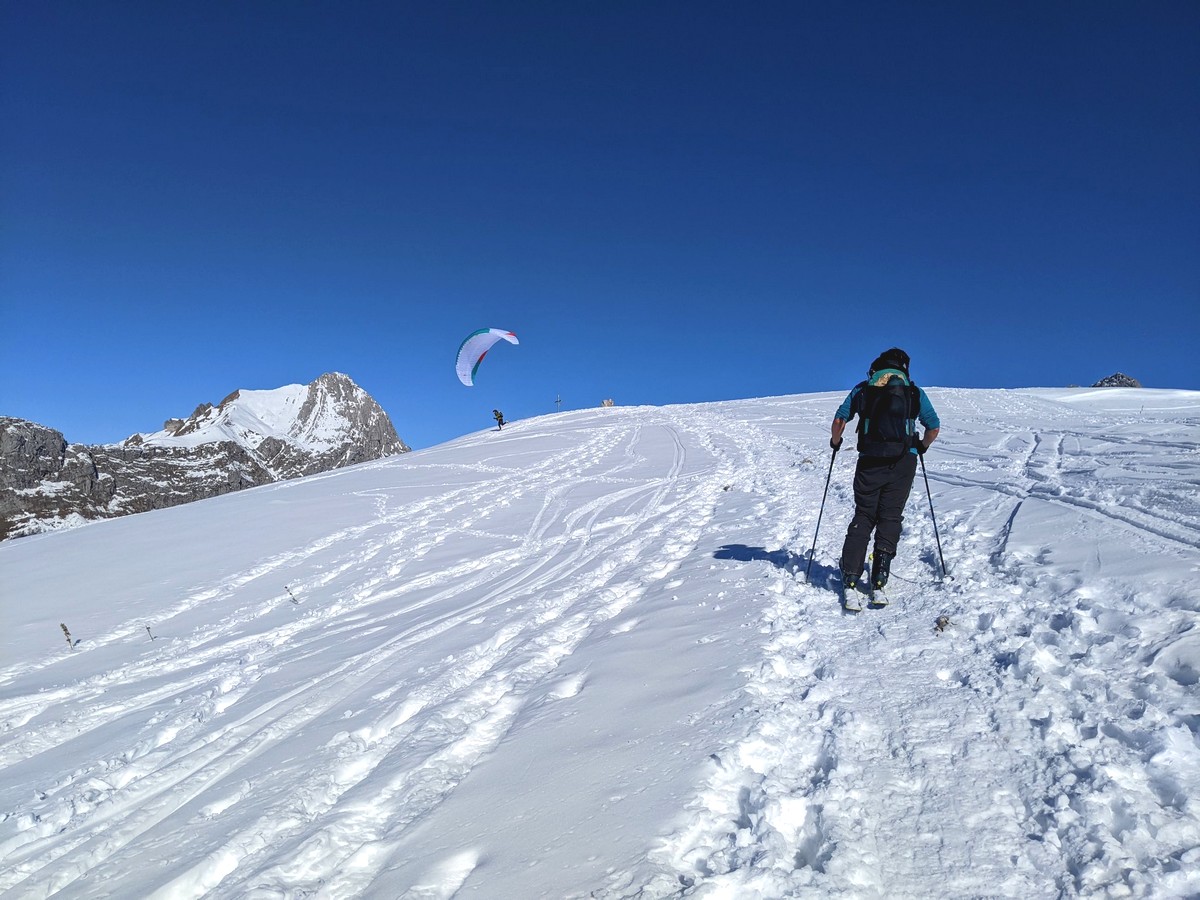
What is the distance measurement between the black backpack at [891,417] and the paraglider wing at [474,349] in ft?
87.7

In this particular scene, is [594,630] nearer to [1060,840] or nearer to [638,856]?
[638,856]

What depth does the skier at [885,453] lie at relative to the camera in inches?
226

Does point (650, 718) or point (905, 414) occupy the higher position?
point (905, 414)

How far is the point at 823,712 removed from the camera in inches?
148

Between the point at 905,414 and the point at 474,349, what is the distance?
30261 mm

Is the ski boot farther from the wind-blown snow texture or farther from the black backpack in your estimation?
the black backpack

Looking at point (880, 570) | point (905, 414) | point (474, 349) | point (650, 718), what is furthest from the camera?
point (474, 349)

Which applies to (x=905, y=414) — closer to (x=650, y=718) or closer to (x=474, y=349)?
(x=650, y=718)

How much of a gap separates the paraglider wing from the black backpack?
2673 cm

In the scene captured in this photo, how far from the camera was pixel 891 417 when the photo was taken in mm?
5750

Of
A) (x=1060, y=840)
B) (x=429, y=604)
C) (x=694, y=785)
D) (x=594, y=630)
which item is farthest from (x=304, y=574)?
(x=1060, y=840)

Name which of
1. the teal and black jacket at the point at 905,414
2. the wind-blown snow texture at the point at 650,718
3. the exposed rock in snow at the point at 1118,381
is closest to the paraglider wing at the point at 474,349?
the wind-blown snow texture at the point at 650,718

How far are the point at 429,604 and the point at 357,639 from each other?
1.08 m

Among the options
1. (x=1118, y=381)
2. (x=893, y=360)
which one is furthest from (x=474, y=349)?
(x=1118, y=381)
